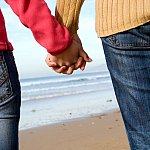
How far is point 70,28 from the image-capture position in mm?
2096

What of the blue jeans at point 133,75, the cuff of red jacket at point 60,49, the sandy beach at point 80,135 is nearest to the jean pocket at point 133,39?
the blue jeans at point 133,75

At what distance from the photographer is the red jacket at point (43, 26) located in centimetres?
198

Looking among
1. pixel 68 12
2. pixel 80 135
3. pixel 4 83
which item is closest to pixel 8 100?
pixel 4 83

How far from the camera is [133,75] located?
1892mm

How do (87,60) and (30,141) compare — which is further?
(30,141)

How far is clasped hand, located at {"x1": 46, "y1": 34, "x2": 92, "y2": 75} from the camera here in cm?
203

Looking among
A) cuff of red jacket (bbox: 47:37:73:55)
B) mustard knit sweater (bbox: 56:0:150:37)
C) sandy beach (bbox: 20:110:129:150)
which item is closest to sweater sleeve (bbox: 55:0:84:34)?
mustard knit sweater (bbox: 56:0:150:37)

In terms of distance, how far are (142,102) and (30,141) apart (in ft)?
21.2

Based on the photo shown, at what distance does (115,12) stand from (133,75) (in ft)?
0.85

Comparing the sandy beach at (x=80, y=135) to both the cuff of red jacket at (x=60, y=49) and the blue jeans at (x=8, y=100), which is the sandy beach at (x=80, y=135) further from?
the cuff of red jacket at (x=60, y=49)

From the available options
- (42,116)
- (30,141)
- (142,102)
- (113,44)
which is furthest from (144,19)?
(42,116)

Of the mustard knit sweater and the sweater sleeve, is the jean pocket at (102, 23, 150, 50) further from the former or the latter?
the sweater sleeve

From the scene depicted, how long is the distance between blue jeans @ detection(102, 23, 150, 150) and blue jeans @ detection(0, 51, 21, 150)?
586 mm

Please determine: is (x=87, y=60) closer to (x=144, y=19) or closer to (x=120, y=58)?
(x=120, y=58)
